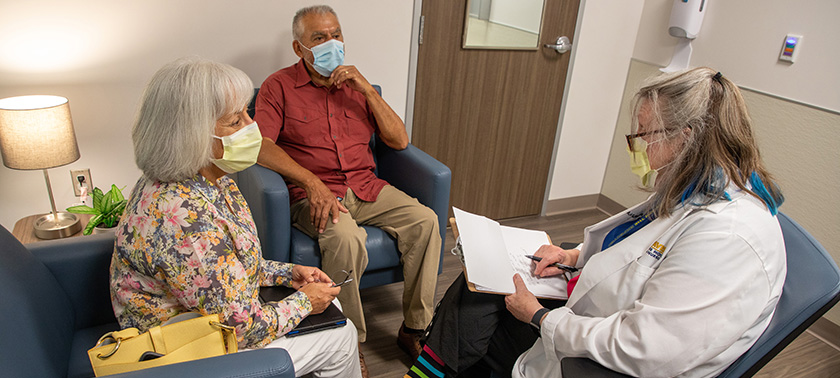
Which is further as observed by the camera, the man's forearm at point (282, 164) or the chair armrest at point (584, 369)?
the man's forearm at point (282, 164)

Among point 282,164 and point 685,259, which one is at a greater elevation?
point 685,259

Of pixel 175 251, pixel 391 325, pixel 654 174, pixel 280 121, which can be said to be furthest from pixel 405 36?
pixel 175 251

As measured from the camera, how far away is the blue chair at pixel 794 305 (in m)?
1.08

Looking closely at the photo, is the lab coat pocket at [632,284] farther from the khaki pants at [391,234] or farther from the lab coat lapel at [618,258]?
the khaki pants at [391,234]

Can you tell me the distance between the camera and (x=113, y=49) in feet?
7.08

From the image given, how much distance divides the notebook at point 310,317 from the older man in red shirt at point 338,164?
0.36 metres

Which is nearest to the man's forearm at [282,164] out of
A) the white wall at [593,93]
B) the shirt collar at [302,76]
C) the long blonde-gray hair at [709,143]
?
the shirt collar at [302,76]

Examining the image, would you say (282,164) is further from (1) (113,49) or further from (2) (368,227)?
(1) (113,49)

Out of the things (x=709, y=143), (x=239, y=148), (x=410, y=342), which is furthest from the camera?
(x=410, y=342)

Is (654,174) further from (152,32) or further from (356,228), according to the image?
(152,32)

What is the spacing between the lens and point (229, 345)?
3.94 feet

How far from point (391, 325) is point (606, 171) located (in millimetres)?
1962

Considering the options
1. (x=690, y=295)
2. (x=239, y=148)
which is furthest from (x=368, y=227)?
(x=690, y=295)

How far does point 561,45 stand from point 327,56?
4.69 feet
